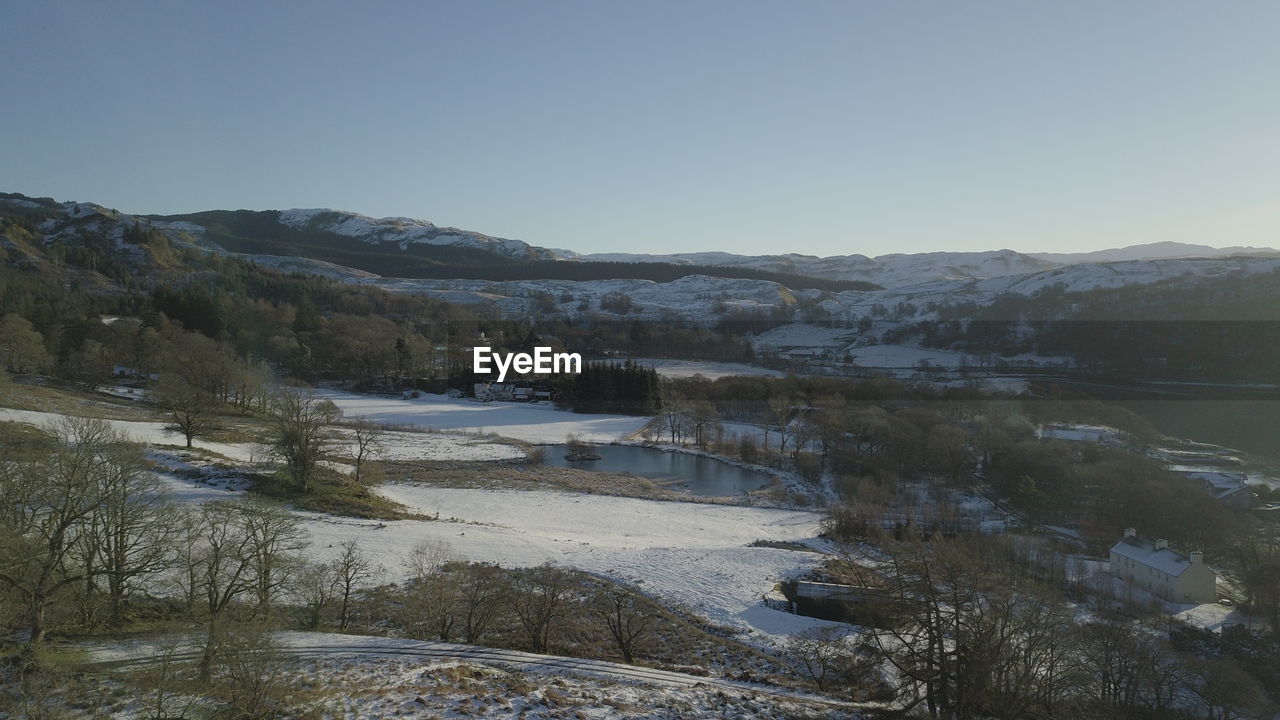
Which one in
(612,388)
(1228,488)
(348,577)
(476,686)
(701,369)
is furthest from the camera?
(701,369)

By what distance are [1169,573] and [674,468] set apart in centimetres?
2577

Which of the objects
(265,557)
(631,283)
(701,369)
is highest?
(631,283)

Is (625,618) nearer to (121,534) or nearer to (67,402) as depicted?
(121,534)

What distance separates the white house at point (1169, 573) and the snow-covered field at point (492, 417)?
3273 centimetres

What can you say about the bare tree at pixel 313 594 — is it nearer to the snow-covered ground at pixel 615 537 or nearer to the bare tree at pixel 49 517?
the snow-covered ground at pixel 615 537

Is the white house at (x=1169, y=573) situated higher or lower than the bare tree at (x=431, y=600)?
lower

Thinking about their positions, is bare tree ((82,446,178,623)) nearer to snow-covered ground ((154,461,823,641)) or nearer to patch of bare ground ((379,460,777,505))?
snow-covered ground ((154,461,823,641))

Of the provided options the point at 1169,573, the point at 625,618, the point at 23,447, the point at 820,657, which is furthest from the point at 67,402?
the point at 1169,573

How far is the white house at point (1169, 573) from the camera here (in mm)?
21125

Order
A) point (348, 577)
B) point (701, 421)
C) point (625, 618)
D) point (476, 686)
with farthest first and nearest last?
1. point (701, 421)
2. point (625, 618)
3. point (348, 577)
4. point (476, 686)

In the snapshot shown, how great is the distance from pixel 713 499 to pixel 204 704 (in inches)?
1095

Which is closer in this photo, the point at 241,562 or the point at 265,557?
the point at 241,562

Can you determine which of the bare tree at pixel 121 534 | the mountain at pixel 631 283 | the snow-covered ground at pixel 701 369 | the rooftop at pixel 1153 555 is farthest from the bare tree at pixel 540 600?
the mountain at pixel 631 283

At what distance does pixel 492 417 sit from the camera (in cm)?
5409
